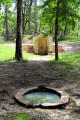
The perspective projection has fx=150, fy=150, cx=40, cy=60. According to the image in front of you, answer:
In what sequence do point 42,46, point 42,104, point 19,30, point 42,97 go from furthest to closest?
point 42,46
point 19,30
point 42,97
point 42,104

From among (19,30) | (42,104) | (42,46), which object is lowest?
(42,104)

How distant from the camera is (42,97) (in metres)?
4.66

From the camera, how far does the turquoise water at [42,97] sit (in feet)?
14.7

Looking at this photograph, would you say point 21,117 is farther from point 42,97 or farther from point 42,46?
point 42,46

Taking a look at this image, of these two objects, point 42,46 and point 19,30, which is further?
point 42,46

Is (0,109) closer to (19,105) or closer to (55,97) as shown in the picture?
(19,105)

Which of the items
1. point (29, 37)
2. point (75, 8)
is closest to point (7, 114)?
point (75, 8)

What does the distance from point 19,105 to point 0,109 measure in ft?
1.72

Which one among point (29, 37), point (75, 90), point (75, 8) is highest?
point (75, 8)

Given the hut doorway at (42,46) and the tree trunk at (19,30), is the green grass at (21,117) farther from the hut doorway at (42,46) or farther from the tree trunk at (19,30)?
the hut doorway at (42,46)

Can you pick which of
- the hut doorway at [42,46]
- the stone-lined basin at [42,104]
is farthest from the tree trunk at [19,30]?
the hut doorway at [42,46]

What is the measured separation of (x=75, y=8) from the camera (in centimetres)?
1140

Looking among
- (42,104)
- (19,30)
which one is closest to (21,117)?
(42,104)

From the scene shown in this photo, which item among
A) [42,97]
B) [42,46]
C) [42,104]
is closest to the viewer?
[42,104]
